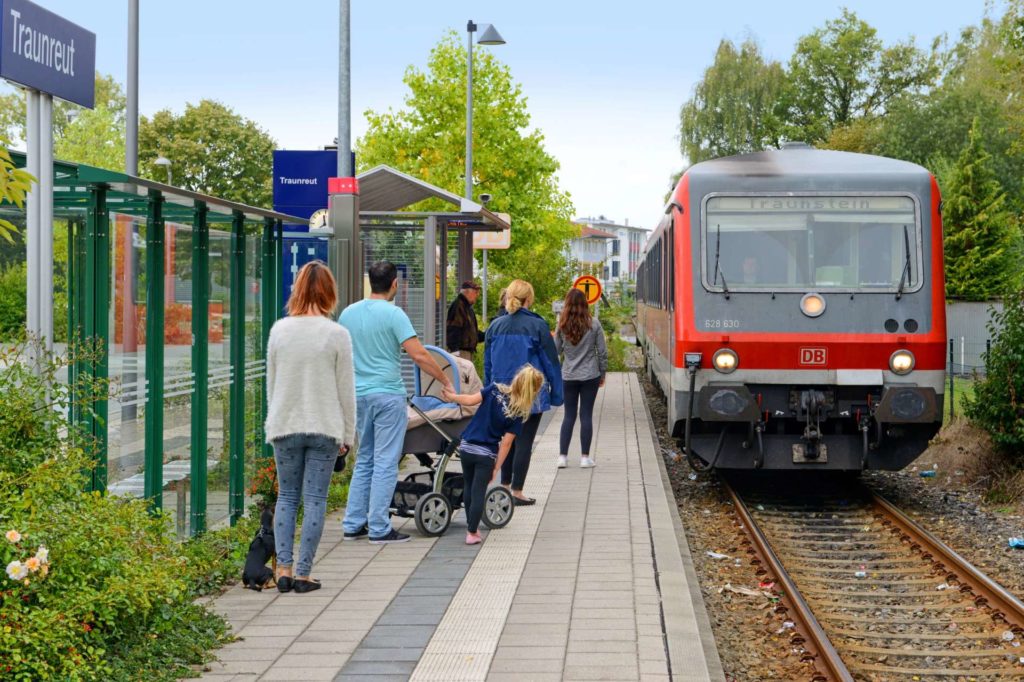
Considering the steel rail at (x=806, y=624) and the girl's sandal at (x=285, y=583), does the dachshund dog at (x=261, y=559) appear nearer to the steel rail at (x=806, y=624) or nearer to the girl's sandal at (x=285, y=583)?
the girl's sandal at (x=285, y=583)

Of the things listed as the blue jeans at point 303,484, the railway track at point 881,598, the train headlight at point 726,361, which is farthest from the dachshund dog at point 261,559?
the train headlight at point 726,361

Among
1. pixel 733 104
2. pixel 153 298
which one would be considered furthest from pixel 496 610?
pixel 733 104

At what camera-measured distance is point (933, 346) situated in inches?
478

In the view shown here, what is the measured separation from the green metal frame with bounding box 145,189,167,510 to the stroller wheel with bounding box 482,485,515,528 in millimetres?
2612

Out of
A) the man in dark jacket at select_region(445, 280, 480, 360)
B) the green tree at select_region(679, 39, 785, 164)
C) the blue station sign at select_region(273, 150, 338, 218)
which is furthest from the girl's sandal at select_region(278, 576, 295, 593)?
the green tree at select_region(679, 39, 785, 164)

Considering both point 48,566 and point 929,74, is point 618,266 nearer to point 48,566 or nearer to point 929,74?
point 929,74

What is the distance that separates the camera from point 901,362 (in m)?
12.1

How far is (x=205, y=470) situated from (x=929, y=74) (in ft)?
219

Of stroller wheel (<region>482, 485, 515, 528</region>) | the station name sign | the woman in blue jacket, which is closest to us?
the station name sign

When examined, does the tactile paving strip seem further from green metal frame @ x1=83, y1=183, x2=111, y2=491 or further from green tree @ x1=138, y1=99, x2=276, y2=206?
green tree @ x1=138, y1=99, x2=276, y2=206

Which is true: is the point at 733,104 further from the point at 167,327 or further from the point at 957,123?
the point at 167,327

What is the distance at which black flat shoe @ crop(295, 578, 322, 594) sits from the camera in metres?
7.55

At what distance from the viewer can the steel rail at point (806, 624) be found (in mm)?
6969

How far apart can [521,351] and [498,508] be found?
133cm
